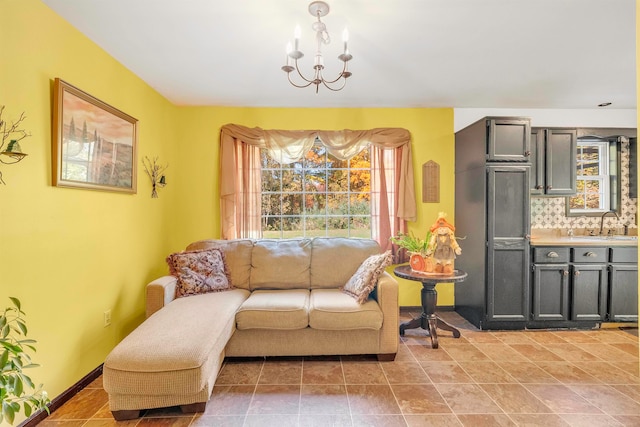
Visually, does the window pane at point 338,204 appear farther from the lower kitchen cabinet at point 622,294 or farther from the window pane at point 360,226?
the lower kitchen cabinet at point 622,294

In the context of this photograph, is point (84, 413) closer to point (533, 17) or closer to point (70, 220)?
point (70, 220)

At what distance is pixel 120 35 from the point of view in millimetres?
2229

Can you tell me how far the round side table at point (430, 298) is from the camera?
273 centimetres

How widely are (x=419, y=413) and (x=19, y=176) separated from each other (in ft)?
8.98

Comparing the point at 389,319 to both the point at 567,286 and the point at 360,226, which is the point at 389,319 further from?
the point at 567,286

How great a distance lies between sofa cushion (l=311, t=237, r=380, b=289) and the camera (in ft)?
10.1

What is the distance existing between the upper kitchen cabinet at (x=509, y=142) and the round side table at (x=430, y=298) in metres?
1.26

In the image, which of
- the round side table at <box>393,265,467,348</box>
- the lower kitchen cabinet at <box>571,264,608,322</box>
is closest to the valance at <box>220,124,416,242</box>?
the round side table at <box>393,265,467,348</box>

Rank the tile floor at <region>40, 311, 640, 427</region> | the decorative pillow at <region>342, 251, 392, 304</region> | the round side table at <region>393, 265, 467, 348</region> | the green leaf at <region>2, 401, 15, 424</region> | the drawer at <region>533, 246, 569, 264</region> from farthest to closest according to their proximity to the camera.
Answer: the drawer at <region>533, 246, 569, 264</region> < the round side table at <region>393, 265, 467, 348</region> < the decorative pillow at <region>342, 251, 392, 304</region> < the tile floor at <region>40, 311, 640, 427</region> < the green leaf at <region>2, 401, 15, 424</region>

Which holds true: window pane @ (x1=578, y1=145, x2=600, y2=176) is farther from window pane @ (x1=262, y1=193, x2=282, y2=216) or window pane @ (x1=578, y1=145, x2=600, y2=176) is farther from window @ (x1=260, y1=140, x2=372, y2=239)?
window pane @ (x1=262, y1=193, x2=282, y2=216)

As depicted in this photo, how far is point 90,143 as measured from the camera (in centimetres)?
224

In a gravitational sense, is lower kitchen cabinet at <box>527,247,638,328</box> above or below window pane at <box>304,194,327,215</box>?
below

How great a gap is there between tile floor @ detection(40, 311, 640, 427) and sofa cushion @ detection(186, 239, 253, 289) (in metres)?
0.78

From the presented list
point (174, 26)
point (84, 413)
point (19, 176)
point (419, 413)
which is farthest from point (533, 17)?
point (84, 413)
